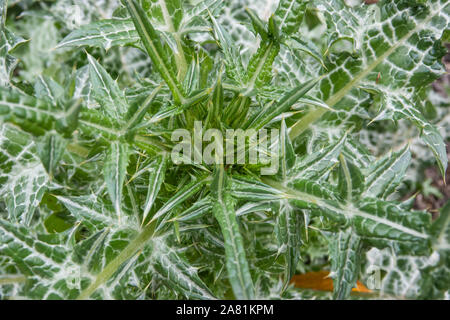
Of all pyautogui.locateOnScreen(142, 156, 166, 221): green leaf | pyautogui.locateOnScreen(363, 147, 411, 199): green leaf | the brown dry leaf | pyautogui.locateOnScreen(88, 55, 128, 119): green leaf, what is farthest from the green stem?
the brown dry leaf

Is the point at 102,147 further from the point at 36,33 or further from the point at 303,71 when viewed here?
the point at 36,33

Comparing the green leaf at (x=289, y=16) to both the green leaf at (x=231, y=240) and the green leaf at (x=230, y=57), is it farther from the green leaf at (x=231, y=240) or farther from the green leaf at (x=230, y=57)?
the green leaf at (x=231, y=240)

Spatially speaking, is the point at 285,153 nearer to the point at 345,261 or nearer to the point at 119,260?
the point at 345,261

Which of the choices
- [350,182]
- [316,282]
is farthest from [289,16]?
[316,282]

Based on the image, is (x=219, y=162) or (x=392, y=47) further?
(x=392, y=47)

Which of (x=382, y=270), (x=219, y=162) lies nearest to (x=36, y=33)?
(x=219, y=162)

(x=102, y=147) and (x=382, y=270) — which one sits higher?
(x=102, y=147)

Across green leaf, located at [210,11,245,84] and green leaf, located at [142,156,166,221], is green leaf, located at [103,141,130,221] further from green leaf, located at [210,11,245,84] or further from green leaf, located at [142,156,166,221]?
green leaf, located at [210,11,245,84]
